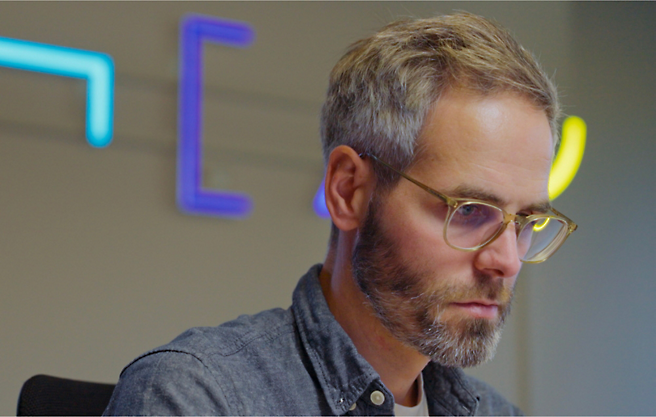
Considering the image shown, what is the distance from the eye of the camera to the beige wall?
248cm

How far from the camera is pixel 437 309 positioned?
3.86ft

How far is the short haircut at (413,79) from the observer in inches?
49.8

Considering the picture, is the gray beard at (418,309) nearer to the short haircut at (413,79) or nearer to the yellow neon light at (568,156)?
the short haircut at (413,79)

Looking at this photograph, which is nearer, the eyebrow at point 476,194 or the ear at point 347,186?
the eyebrow at point 476,194

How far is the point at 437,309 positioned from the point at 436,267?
7 cm

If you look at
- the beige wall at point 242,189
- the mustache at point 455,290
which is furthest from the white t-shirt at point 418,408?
the beige wall at point 242,189

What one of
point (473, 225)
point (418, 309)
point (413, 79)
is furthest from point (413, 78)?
point (418, 309)

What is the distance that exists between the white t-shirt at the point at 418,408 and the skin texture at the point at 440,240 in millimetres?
31

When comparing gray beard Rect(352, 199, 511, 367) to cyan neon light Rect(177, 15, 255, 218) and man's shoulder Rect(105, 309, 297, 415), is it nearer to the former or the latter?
man's shoulder Rect(105, 309, 297, 415)

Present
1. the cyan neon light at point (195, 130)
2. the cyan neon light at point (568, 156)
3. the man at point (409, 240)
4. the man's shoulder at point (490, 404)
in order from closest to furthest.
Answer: the man at point (409, 240)
the man's shoulder at point (490, 404)
the cyan neon light at point (195, 130)
the cyan neon light at point (568, 156)

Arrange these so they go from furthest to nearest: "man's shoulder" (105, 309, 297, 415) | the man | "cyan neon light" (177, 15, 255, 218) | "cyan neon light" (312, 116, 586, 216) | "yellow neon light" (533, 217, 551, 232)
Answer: "cyan neon light" (312, 116, 586, 216) < "cyan neon light" (177, 15, 255, 218) < "yellow neon light" (533, 217, 551, 232) < the man < "man's shoulder" (105, 309, 297, 415)

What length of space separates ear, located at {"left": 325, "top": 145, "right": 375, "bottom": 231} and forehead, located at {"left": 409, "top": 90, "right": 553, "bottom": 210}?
0.12 meters

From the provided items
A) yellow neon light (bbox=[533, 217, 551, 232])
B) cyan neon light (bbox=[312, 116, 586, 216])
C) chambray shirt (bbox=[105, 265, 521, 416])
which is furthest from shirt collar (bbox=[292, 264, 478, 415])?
cyan neon light (bbox=[312, 116, 586, 216])

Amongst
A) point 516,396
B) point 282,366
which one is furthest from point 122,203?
point 516,396
